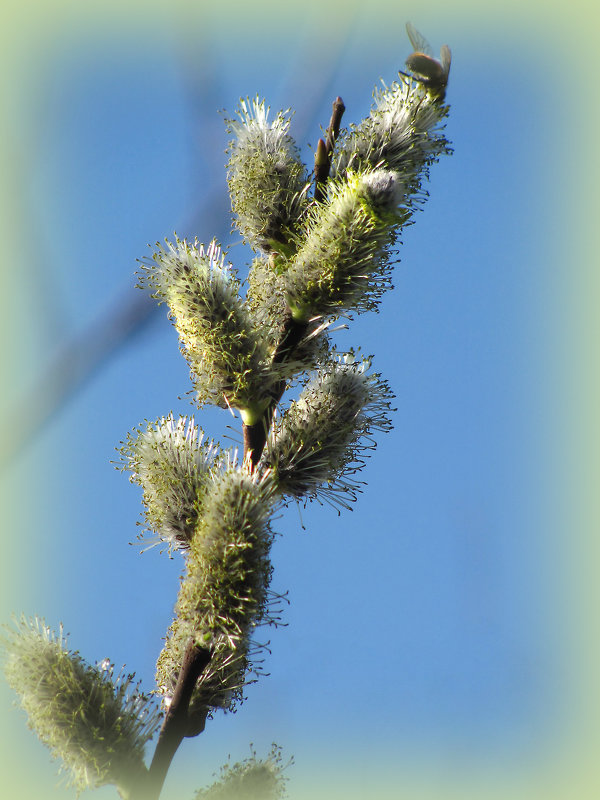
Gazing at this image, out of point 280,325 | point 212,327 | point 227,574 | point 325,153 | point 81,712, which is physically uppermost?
point 325,153

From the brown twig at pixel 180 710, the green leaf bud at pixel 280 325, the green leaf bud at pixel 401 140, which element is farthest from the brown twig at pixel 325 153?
the brown twig at pixel 180 710

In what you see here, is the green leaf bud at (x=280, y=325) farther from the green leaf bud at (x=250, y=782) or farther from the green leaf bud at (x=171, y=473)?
the green leaf bud at (x=250, y=782)

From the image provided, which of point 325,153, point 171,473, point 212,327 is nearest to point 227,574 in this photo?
point 171,473

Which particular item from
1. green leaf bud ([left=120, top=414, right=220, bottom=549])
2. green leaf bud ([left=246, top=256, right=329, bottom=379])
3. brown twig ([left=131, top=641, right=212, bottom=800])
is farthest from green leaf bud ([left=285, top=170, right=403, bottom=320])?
brown twig ([left=131, top=641, right=212, bottom=800])

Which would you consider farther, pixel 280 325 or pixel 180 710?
pixel 280 325

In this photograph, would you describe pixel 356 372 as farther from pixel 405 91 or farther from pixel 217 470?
pixel 405 91

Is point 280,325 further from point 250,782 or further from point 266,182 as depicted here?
point 250,782
